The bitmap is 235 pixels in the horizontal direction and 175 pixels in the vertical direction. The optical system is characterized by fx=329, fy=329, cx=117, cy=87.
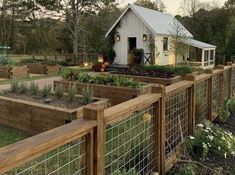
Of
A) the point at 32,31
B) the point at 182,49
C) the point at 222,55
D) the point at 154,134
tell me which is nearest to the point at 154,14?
the point at 182,49

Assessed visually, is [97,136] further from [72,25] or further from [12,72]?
[72,25]

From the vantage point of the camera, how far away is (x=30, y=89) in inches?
323

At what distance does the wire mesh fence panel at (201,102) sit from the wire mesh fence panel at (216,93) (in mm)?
550

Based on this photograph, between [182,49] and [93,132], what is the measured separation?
20064 millimetres

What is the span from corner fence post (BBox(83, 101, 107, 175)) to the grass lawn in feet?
12.1

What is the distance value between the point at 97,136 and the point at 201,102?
4.01 m

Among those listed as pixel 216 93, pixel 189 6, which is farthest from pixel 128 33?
pixel 189 6

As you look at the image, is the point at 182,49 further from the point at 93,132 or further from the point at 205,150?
the point at 93,132

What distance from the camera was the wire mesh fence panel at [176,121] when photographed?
4.61 metres

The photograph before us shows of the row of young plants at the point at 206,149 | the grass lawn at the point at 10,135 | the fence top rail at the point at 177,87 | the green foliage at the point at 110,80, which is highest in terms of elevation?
the fence top rail at the point at 177,87

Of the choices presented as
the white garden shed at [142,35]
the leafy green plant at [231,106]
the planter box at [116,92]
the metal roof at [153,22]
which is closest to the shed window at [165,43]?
the white garden shed at [142,35]

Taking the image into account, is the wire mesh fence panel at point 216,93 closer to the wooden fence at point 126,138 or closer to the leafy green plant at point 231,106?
the wooden fence at point 126,138

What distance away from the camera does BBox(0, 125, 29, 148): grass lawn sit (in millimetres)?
5863

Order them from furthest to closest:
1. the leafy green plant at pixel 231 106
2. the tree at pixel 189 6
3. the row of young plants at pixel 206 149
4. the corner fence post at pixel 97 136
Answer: the tree at pixel 189 6
the leafy green plant at pixel 231 106
the row of young plants at pixel 206 149
the corner fence post at pixel 97 136
